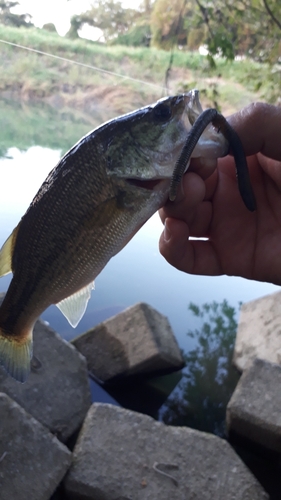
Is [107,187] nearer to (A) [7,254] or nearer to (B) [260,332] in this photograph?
(A) [7,254]

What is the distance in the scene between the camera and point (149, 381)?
2855 mm

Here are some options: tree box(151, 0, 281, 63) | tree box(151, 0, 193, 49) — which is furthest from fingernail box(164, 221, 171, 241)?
tree box(151, 0, 193, 49)

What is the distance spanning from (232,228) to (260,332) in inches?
68.7

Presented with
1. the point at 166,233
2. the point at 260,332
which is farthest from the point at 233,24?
the point at 166,233

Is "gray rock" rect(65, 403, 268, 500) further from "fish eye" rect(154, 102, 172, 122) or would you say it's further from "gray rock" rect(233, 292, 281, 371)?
"fish eye" rect(154, 102, 172, 122)

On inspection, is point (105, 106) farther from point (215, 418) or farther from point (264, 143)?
point (264, 143)

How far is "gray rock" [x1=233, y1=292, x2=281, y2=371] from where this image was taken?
2.94 metres

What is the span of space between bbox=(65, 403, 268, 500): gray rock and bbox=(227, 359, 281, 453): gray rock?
11.5 inches

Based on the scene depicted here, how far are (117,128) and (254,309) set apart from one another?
247cm

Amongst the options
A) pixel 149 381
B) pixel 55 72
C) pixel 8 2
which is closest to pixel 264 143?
pixel 149 381

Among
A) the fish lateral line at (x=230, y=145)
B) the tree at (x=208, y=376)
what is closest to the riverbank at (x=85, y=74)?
the tree at (x=208, y=376)

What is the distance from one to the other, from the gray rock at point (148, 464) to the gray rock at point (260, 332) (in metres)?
1.05

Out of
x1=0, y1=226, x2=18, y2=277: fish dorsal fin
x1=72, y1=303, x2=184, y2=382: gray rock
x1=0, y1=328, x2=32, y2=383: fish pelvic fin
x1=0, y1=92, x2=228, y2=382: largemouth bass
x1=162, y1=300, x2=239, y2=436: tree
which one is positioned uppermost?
x1=0, y1=92, x2=228, y2=382: largemouth bass

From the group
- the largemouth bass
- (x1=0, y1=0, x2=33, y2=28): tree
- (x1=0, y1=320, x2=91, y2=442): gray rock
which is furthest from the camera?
(x1=0, y1=0, x2=33, y2=28): tree
